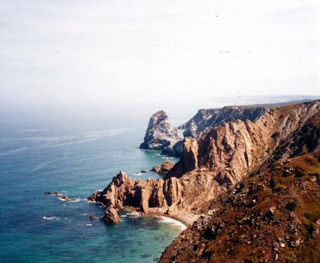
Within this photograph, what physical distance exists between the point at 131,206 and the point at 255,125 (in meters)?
67.1

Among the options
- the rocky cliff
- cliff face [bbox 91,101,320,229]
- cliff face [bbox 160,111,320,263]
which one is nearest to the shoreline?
the rocky cliff

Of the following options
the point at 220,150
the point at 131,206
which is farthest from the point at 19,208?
the point at 220,150

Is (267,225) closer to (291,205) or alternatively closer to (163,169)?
(291,205)

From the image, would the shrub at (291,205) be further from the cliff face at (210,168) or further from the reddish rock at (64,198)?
the reddish rock at (64,198)

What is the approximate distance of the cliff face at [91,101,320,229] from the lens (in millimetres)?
129250

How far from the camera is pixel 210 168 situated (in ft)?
465

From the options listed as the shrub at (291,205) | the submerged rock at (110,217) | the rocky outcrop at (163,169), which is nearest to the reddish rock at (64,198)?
the submerged rock at (110,217)

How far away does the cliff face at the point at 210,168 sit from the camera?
12925cm

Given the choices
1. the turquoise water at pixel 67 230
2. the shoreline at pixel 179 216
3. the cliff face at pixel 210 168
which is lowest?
the shoreline at pixel 179 216

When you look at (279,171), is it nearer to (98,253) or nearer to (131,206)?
(98,253)

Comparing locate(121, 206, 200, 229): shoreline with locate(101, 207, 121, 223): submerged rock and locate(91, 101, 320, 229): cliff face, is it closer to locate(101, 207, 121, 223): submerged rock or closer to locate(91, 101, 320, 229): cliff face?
locate(91, 101, 320, 229): cliff face

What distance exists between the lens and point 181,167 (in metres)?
153

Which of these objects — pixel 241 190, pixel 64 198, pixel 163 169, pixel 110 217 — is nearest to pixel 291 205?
pixel 241 190

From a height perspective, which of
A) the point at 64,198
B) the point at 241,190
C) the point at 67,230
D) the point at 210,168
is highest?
the point at 241,190
